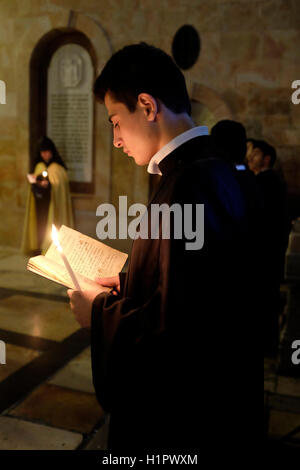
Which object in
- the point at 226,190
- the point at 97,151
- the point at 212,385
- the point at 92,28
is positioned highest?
the point at 92,28

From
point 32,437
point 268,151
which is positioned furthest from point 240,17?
point 32,437

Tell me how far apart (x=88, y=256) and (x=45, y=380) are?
6.58 ft

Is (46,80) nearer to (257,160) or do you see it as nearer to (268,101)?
(268,101)

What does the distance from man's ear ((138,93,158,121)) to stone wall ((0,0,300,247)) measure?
5872 mm

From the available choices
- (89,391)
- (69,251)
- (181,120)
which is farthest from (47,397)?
(181,120)

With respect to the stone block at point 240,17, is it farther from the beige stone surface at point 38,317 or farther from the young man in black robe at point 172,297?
the young man in black robe at point 172,297

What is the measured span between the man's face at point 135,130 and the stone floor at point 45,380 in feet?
5.94

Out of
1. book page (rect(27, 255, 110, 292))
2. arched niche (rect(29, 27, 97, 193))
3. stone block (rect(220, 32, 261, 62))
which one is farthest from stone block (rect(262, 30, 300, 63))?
book page (rect(27, 255, 110, 292))

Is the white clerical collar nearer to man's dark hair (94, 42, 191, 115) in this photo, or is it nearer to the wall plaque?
man's dark hair (94, 42, 191, 115)

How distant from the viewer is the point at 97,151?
25.6 ft

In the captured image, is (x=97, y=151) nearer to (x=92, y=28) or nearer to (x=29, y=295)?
(x=92, y=28)

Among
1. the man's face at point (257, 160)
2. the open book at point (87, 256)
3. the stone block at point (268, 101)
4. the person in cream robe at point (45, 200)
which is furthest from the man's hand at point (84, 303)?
the stone block at point (268, 101)

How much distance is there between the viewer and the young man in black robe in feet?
3.57
